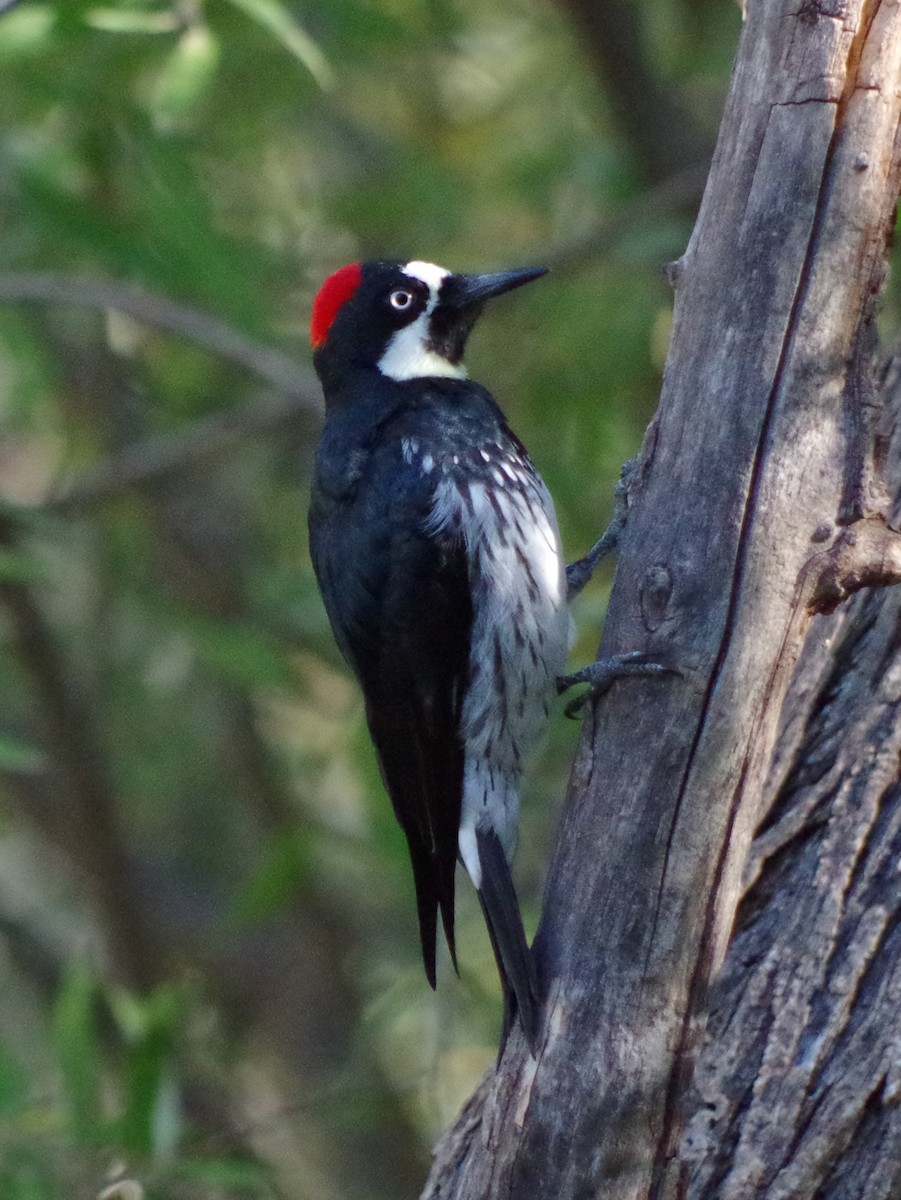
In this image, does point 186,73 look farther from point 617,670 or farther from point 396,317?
point 617,670

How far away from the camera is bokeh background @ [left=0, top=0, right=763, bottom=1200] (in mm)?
4902

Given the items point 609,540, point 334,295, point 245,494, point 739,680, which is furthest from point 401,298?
point 245,494

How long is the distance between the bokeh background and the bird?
81 cm

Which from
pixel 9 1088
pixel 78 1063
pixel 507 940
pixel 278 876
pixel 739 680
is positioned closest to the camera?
pixel 739 680

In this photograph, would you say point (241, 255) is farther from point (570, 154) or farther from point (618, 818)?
point (618, 818)

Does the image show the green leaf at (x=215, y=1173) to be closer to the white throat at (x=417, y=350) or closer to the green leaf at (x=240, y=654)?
the green leaf at (x=240, y=654)

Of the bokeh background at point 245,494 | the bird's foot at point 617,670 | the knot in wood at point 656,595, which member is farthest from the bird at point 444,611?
the bokeh background at point 245,494

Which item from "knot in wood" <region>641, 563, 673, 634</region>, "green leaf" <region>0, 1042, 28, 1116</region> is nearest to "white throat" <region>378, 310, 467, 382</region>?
"knot in wood" <region>641, 563, 673, 634</region>

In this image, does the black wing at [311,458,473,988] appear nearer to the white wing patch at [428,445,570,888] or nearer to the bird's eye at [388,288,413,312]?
the white wing patch at [428,445,570,888]

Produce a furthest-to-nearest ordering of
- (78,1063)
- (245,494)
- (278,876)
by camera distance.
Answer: (245,494) → (278,876) → (78,1063)

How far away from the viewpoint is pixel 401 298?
13.8 ft

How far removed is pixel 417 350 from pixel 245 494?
9.71ft

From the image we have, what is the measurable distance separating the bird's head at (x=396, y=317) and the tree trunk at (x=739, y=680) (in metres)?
1.24

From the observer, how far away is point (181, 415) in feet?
21.7
